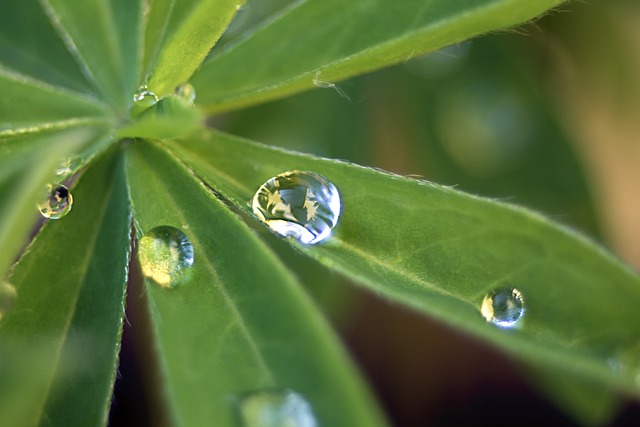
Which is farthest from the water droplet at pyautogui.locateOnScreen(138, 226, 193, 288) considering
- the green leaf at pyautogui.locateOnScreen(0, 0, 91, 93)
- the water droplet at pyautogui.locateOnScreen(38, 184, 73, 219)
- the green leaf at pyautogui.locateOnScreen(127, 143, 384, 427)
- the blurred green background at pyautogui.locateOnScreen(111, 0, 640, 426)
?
the blurred green background at pyautogui.locateOnScreen(111, 0, 640, 426)

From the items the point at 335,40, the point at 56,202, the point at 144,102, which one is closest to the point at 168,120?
the point at 144,102

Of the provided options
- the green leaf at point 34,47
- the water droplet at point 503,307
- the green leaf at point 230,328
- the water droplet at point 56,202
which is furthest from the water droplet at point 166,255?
the green leaf at point 34,47

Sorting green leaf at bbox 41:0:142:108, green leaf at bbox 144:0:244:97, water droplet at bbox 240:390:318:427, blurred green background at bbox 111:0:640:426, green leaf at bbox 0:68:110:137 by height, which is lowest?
water droplet at bbox 240:390:318:427

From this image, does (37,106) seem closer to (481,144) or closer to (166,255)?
(166,255)

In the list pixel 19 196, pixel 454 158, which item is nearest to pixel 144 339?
pixel 454 158

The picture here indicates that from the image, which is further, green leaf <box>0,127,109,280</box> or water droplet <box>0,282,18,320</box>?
water droplet <box>0,282,18,320</box>

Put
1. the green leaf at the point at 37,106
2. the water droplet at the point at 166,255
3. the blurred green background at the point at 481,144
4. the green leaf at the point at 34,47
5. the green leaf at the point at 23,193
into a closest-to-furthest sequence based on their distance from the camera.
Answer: the green leaf at the point at 23,193 < the water droplet at the point at 166,255 < the green leaf at the point at 37,106 < the green leaf at the point at 34,47 < the blurred green background at the point at 481,144

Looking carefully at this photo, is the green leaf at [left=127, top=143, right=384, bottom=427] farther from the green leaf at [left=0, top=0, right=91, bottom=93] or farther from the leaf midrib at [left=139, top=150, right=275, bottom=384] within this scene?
the green leaf at [left=0, top=0, right=91, bottom=93]

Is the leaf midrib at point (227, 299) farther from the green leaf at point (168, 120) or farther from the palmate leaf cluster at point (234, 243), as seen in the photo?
the green leaf at point (168, 120)
